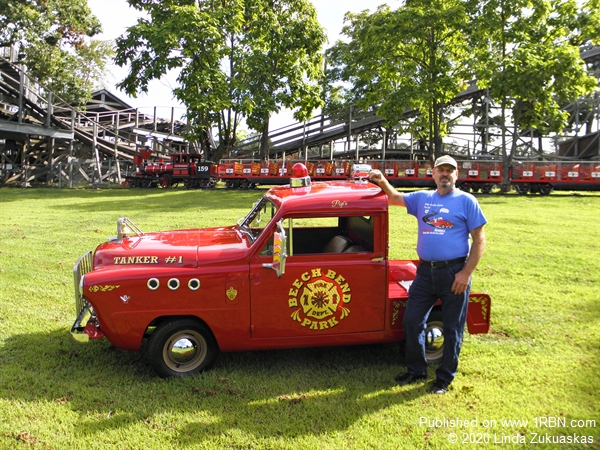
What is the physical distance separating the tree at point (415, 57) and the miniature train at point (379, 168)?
260 centimetres

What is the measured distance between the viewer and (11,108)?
94.1ft

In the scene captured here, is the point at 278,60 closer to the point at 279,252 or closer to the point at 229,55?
the point at 229,55

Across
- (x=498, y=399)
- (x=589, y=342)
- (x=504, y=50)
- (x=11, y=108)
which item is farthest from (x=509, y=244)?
(x=11, y=108)

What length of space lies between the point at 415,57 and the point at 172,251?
27.1 metres

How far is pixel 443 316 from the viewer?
4531 millimetres

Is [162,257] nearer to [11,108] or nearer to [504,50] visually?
[504,50]


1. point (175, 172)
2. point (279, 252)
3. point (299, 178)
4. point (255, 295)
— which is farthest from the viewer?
point (175, 172)

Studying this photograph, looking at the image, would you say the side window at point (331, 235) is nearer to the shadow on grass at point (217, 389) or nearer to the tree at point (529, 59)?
the shadow on grass at point (217, 389)

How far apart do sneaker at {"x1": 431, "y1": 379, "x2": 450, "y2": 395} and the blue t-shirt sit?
3.70ft

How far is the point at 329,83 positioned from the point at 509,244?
30741 millimetres

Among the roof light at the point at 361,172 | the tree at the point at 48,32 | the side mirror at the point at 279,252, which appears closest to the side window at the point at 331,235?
the side mirror at the point at 279,252

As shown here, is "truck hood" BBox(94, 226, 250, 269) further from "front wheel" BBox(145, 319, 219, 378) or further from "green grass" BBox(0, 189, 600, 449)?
"green grass" BBox(0, 189, 600, 449)

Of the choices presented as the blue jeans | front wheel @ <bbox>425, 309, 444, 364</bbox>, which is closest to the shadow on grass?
the blue jeans

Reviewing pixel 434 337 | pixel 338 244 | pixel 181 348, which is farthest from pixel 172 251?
pixel 434 337
